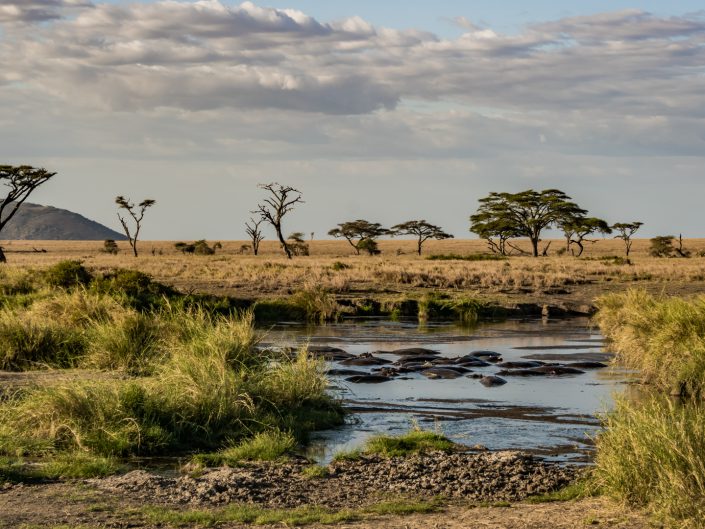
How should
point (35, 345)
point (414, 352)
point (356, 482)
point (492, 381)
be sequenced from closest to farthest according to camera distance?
point (356, 482), point (492, 381), point (35, 345), point (414, 352)

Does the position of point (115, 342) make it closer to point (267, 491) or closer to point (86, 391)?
point (86, 391)

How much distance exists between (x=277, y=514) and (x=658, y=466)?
3379 millimetres

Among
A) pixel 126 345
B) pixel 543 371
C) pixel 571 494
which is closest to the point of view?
pixel 571 494

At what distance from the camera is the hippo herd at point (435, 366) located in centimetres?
2017

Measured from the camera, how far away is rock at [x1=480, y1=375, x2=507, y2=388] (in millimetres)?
19250

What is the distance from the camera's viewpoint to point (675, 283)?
45500 millimetres

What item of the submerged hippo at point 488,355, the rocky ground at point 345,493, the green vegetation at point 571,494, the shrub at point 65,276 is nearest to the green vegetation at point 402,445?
the rocky ground at point 345,493

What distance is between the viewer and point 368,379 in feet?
64.5

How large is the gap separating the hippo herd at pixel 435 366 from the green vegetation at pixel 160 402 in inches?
106

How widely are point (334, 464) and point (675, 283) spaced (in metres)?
36.4

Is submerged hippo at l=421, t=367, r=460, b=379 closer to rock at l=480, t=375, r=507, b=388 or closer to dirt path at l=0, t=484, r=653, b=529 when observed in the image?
rock at l=480, t=375, r=507, b=388

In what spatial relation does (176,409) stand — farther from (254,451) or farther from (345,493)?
(345,493)

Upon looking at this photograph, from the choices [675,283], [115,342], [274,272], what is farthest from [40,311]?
[675,283]

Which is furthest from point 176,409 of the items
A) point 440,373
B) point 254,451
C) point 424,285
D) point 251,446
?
point 424,285
